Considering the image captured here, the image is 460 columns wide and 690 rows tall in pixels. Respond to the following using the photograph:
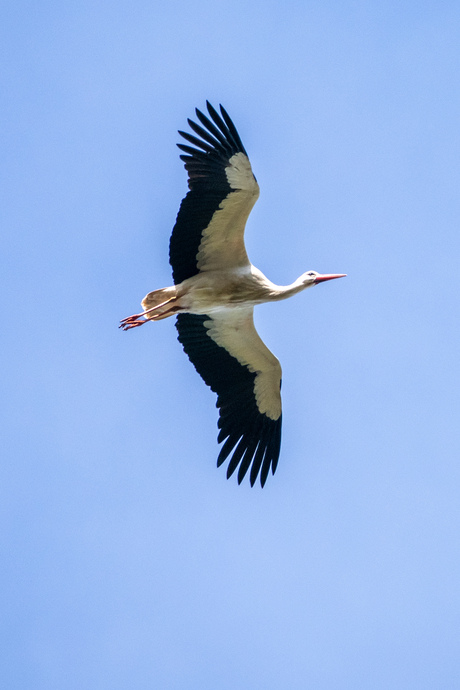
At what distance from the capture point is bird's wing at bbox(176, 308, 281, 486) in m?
11.6

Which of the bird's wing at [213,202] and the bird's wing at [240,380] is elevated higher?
the bird's wing at [213,202]

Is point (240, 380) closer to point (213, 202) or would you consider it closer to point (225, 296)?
point (225, 296)

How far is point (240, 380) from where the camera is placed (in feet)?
38.8

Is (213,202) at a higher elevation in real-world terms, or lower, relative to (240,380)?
higher

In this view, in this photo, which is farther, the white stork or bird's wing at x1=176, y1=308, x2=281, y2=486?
bird's wing at x1=176, y1=308, x2=281, y2=486

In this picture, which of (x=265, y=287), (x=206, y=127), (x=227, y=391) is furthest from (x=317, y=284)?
(x=206, y=127)

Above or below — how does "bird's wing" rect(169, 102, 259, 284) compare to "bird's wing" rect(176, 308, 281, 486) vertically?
above

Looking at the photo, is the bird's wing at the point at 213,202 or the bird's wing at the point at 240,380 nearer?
the bird's wing at the point at 213,202

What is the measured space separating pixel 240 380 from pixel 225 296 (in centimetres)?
113

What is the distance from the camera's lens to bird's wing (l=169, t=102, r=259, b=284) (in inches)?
408

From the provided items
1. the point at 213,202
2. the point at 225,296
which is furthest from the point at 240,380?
the point at 213,202

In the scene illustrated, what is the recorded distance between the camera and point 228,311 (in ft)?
37.9

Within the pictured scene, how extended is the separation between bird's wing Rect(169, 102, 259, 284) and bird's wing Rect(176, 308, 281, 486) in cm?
67

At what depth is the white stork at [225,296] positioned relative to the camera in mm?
10422
